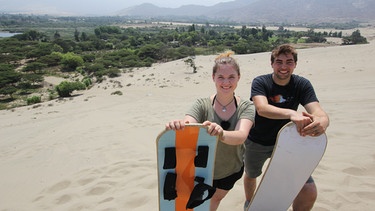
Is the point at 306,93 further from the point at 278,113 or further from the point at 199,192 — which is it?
the point at 199,192

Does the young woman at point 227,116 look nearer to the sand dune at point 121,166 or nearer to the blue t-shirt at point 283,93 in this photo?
the blue t-shirt at point 283,93

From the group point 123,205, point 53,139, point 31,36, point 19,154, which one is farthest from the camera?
point 31,36

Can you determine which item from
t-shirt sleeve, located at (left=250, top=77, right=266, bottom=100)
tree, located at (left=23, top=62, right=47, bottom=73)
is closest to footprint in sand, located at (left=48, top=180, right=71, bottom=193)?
t-shirt sleeve, located at (left=250, top=77, right=266, bottom=100)

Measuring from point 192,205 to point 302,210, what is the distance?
1134 mm

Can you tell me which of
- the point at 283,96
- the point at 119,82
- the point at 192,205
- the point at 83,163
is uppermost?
the point at 283,96

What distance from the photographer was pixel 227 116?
2.18 meters

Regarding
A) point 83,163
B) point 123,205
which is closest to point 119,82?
point 83,163

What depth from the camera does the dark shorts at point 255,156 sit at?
256cm

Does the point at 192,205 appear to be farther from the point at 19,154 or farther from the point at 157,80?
the point at 157,80

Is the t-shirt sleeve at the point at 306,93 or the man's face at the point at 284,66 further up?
the man's face at the point at 284,66

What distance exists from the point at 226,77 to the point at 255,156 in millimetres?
957

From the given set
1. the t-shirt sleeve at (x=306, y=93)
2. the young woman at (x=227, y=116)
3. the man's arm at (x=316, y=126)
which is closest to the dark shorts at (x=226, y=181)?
the young woman at (x=227, y=116)

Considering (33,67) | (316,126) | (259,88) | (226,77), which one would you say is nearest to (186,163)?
(226,77)

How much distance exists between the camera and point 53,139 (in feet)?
23.4
